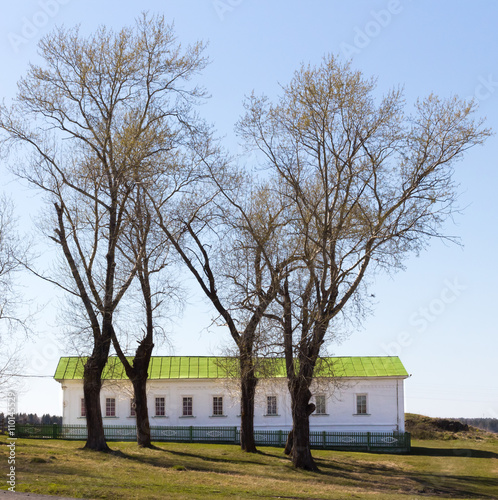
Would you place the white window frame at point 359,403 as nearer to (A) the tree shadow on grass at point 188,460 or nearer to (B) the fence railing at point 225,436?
(B) the fence railing at point 225,436

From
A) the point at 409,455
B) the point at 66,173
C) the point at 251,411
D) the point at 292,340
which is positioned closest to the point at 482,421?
the point at 409,455

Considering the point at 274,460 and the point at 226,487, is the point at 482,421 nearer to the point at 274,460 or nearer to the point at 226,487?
the point at 274,460

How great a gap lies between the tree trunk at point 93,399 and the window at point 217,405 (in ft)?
54.8

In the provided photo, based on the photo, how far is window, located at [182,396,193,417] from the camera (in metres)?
42.3

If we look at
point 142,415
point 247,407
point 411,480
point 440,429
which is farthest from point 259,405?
point 411,480

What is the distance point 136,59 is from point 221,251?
8.07m

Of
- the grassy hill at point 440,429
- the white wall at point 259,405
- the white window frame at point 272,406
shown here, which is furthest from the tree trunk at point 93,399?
the grassy hill at point 440,429

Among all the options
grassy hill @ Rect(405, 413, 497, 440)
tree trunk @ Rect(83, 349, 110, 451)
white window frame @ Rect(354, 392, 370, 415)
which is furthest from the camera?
grassy hill @ Rect(405, 413, 497, 440)

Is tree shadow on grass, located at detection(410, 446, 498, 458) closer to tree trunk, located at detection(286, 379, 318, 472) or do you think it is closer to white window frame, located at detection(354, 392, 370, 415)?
white window frame, located at detection(354, 392, 370, 415)

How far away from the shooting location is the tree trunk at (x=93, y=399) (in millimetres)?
25891

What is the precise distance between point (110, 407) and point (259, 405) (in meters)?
8.89

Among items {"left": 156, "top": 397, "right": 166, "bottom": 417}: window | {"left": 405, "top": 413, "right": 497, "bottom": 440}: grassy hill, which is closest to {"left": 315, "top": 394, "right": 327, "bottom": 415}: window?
{"left": 156, "top": 397, "right": 166, "bottom": 417}: window

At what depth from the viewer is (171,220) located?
93.9 ft

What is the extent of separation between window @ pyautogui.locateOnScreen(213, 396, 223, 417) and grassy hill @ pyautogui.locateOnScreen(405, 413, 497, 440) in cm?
1389
